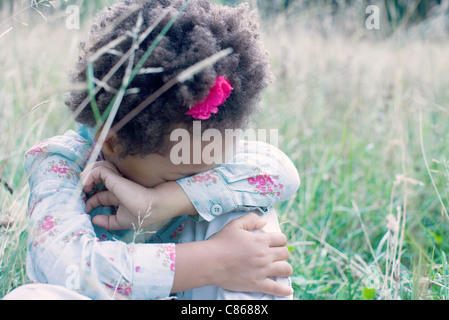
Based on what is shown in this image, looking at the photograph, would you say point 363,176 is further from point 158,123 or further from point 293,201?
point 158,123

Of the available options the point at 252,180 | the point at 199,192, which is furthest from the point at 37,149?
the point at 252,180

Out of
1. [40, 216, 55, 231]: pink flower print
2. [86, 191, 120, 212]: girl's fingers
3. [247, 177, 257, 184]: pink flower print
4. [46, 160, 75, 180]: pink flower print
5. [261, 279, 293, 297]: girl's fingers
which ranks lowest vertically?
[261, 279, 293, 297]: girl's fingers

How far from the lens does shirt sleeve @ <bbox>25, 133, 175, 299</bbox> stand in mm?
1012

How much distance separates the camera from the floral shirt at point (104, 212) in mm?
1021

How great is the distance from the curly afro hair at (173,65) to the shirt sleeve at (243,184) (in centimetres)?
11

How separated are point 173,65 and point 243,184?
35cm

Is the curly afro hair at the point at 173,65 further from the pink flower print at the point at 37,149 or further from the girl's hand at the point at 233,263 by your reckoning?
the girl's hand at the point at 233,263

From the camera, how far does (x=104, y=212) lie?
1297 mm

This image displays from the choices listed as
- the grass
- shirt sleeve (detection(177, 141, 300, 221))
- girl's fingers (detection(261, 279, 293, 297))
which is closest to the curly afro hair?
shirt sleeve (detection(177, 141, 300, 221))

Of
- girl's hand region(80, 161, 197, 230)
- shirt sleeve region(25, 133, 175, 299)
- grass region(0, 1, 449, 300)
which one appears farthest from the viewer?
grass region(0, 1, 449, 300)

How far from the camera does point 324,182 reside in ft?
7.56

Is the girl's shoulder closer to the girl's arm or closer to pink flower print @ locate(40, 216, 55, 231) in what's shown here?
the girl's arm

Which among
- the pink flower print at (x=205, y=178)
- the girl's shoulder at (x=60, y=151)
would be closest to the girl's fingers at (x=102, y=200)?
the girl's shoulder at (x=60, y=151)
